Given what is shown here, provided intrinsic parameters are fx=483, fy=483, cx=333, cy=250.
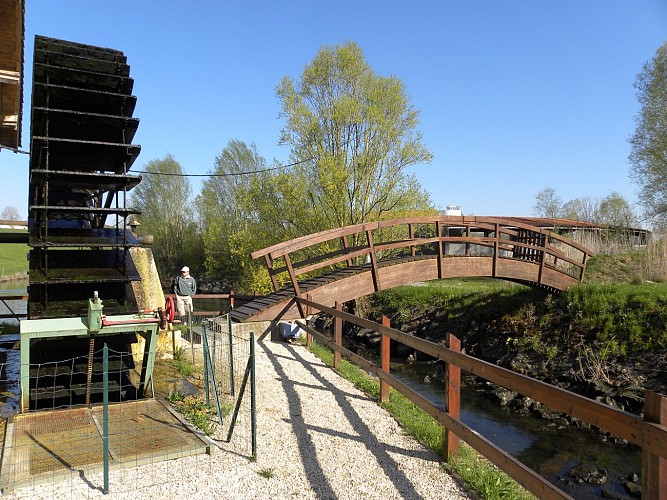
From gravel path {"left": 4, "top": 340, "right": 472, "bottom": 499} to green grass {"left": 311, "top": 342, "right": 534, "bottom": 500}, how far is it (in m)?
0.13

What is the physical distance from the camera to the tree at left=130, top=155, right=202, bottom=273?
40812mm

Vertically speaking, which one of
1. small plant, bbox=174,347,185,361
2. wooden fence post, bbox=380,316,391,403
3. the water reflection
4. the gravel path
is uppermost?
wooden fence post, bbox=380,316,391,403

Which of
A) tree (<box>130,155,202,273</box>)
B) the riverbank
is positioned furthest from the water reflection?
tree (<box>130,155,202,273</box>)

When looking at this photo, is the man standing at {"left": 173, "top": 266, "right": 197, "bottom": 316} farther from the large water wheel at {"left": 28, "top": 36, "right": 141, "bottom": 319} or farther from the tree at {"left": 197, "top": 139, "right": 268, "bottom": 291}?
the tree at {"left": 197, "top": 139, "right": 268, "bottom": 291}

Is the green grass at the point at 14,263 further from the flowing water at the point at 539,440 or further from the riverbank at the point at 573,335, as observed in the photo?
the riverbank at the point at 573,335

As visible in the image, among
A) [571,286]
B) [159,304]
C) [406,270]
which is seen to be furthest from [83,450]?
[571,286]

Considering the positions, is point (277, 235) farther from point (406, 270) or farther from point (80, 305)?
point (80, 305)

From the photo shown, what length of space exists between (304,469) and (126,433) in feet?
6.96

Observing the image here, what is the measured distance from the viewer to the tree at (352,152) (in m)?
18.3

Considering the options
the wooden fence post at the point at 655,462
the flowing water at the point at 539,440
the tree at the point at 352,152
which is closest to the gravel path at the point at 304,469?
the wooden fence post at the point at 655,462

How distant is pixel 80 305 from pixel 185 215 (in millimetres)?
36350

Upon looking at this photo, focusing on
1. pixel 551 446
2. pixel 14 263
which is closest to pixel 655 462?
pixel 551 446

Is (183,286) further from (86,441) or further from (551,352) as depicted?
(551,352)

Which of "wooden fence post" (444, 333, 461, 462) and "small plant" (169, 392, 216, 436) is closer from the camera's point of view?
"wooden fence post" (444, 333, 461, 462)
